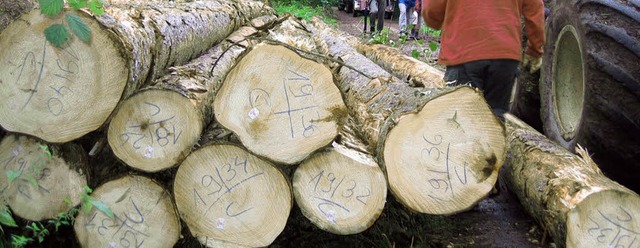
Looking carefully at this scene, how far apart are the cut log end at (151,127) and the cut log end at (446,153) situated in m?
0.99

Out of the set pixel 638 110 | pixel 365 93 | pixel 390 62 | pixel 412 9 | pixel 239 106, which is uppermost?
pixel 239 106

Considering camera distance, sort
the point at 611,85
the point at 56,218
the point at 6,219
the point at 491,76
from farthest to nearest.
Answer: the point at 491,76 → the point at 611,85 → the point at 56,218 → the point at 6,219

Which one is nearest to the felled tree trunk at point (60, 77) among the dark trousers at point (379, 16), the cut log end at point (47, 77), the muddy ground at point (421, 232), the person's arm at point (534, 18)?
the cut log end at point (47, 77)

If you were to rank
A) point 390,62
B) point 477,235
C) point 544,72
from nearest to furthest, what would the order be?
point 477,235 → point 544,72 → point 390,62

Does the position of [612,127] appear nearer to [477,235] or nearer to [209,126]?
[477,235]

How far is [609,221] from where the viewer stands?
9.79 feet

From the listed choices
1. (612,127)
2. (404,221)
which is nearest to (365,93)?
(404,221)

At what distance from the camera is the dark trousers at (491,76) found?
15.6ft

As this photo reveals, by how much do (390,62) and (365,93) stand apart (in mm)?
2329

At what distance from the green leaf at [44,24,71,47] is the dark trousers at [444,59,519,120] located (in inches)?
106

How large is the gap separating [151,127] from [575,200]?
204 cm

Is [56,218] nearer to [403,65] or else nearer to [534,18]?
[534,18]

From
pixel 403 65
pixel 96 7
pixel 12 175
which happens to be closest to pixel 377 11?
pixel 403 65

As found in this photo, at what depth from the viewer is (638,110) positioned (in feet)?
12.2
